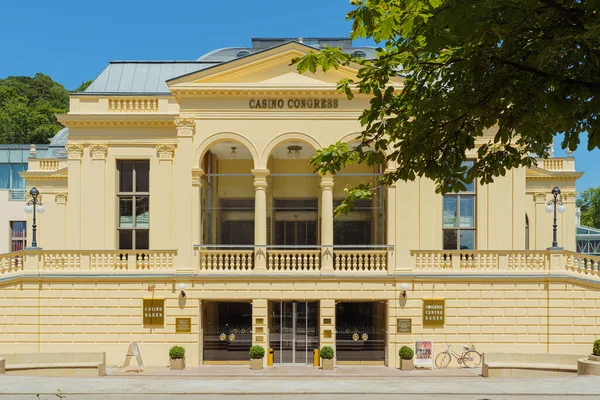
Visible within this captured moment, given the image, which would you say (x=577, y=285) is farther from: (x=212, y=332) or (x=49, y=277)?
(x=49, y=277)

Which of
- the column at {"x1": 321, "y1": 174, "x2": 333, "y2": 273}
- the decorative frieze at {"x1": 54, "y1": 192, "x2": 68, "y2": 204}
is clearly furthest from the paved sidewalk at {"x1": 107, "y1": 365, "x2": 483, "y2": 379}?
the decorative frieze at {"x1": 54, "y1": 192, "x2": 68, "y2": 204}

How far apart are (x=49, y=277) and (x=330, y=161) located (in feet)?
59.3

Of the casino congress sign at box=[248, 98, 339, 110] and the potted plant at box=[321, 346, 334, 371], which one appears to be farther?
the casino congress sign at box=[248, 98, 339, 110]

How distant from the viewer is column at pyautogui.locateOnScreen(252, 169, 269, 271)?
23.7 meters

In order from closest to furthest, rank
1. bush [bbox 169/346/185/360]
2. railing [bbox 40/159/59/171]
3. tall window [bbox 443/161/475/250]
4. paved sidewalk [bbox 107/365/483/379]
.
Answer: paved sidewalk [bbox 107/365/483/379], bush [bbox 169/346/185/360], tall window [bbox 443/161/475/250], railing [bbox 40/159/59/171]

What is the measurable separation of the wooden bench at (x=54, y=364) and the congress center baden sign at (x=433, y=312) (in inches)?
445

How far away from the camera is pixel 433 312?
23.4 m

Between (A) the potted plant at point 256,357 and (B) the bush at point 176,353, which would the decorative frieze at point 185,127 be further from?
(A) the potted plant at point 256,357

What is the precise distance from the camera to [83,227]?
26000 millimetres

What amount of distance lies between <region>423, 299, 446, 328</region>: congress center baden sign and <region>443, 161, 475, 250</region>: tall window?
3.64 m

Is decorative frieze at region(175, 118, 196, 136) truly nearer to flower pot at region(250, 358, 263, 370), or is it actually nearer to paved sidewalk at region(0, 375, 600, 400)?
flower pot at region(250, 358, 263, 370)

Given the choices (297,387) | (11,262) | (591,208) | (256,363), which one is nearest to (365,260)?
(256,363)

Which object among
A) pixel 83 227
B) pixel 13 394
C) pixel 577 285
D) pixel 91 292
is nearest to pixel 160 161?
pixel 83 227

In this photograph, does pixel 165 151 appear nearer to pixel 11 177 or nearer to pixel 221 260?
pixel 221 260
